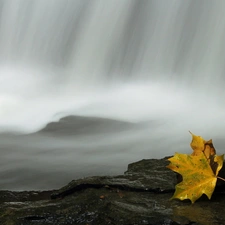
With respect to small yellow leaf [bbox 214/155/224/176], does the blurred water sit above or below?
above

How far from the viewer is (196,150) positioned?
1.37m

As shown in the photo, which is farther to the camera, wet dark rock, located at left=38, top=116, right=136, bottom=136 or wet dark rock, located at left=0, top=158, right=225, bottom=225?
wet dark rock, located at left=38, top=116, right=136, bottom=136

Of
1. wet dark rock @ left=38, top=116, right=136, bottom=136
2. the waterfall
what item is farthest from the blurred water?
wet dark rock @ left=38, top=116, right=136, bottom=136

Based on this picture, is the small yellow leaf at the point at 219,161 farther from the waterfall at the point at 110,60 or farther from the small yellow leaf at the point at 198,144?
the waterfall at the point at 110,60

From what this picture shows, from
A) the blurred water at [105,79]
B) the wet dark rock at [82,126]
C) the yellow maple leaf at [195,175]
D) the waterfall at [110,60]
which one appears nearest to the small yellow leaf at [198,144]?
the yellow maple leaf at [195,175]

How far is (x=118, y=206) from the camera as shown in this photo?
1.28 meters

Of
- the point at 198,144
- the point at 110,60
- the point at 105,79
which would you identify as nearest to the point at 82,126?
the point at 105,79

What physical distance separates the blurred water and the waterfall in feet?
0.04

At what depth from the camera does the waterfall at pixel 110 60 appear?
4852 millimetres

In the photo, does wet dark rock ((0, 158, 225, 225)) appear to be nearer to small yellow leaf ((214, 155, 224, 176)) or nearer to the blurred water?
small yellow leaf ((214, 155, 224, 176))

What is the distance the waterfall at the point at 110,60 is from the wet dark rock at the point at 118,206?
270 centimetres

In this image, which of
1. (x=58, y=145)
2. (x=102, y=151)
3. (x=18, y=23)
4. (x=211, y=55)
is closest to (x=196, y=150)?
(x=102, y=151)

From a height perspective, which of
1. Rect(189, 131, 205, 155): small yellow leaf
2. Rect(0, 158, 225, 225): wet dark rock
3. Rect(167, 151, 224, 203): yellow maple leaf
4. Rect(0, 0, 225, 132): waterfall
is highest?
Rect(0, 0, 225, 132): waterfall

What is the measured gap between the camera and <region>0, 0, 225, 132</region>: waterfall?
4852 millimetres
